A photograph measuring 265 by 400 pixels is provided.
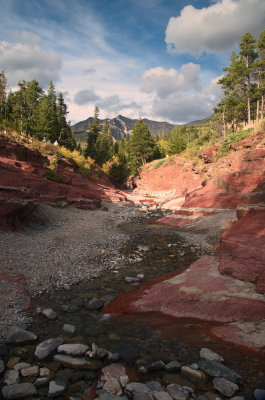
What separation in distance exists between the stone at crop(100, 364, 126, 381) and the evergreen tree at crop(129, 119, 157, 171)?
219 feet

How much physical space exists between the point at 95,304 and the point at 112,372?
3.22 metres

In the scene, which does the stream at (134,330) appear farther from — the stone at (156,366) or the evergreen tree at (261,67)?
the evergreen tree at (261,67)

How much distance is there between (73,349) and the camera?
5.62m

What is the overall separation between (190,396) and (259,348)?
7.01 feet

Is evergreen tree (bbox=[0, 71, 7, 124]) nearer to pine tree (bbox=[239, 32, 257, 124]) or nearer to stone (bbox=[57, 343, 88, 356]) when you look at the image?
pine tree (bbox=[239, 32, 257, 124])

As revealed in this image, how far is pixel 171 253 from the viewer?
13.9 m

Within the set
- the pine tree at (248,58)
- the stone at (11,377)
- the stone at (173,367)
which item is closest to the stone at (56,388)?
the stone at (11,377)

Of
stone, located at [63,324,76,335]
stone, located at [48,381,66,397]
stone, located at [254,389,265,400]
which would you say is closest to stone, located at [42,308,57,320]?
stone, located at [63,324,76,335]

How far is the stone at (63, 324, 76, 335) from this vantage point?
6.54 m

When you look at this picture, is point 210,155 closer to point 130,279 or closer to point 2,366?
point 130,279

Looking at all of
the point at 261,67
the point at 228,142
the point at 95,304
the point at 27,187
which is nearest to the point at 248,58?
the point at 261,67

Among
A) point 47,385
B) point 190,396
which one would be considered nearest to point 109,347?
point 47,385

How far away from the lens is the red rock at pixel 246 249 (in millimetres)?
8430

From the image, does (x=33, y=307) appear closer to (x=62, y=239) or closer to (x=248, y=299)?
(x=248, y=299)
